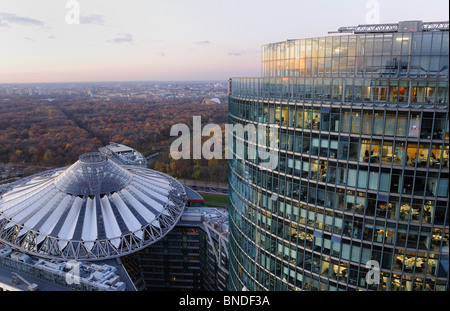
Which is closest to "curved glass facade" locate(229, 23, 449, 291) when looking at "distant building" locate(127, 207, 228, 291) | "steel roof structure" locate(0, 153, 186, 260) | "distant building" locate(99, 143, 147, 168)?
"distant building" locate(127, 207, 228, 291)

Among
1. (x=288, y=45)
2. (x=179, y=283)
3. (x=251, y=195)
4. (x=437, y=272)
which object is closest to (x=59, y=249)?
(x=179, y=283)

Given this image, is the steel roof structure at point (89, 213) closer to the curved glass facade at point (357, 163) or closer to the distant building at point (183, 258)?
the distant building at point (183, 258)

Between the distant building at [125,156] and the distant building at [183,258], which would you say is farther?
the distant building at [125,156]

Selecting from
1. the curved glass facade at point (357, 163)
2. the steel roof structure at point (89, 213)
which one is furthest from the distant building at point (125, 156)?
the curved glass facade at point (357, 163)

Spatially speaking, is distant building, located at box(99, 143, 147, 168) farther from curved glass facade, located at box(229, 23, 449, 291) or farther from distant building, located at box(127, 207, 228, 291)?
curved glass facade, located at box(229, 23, 449, 291)

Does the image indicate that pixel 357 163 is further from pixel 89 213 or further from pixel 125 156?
pixel 125 156
